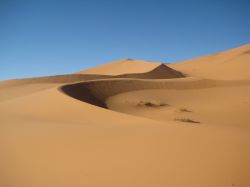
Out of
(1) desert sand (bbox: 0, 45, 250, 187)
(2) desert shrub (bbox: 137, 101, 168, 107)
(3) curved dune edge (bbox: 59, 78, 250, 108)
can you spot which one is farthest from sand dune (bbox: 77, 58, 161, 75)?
(1) desert sand (bbox: 0, 45, 250, 187)

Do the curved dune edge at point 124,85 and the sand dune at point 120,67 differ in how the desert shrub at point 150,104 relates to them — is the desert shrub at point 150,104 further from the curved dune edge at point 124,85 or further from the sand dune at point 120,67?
the sand dune at point 120,67

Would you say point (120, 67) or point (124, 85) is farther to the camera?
point (120, 67)

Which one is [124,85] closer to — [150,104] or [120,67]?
[150,104]

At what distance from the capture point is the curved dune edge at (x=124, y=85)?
13.8 metres

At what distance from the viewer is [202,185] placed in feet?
10.3

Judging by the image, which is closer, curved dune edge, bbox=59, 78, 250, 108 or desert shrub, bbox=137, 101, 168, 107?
desert shrub, bbox=137, 101, 168, 107

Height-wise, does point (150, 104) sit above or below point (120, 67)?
below

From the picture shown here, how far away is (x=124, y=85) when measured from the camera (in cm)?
1599

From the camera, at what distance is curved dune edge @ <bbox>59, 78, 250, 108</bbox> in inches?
545

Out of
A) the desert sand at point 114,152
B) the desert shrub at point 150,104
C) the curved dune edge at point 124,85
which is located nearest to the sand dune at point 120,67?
the curved dune edge at point 124,85

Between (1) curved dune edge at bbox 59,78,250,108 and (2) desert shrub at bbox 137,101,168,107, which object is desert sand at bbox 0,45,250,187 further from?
(1) curved dune edge at bbox 59,78,250,108

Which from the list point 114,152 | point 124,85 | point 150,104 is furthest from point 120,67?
point 114,152

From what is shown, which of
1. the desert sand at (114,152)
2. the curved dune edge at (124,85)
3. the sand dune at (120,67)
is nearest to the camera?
the desert sand at (114,152)

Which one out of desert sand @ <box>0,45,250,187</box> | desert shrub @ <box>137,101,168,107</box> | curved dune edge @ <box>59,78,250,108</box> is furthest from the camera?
curved dune edge @ <box>59,78,250,108</box>
